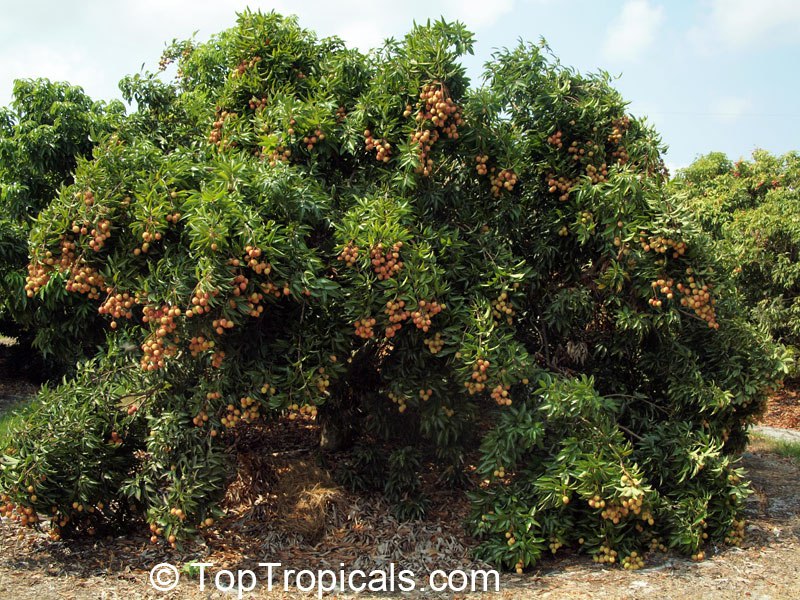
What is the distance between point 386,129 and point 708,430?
3330 millimetres

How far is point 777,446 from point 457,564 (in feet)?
16.5

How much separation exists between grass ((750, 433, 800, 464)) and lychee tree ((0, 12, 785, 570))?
269cm

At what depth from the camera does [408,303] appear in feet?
14.5

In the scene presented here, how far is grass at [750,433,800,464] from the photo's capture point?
780 cm

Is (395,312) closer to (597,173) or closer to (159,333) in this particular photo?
(159,333)

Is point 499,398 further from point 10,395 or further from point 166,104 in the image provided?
point 10,395

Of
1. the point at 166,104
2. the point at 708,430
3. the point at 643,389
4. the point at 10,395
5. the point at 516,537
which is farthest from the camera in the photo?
the point at 10,395

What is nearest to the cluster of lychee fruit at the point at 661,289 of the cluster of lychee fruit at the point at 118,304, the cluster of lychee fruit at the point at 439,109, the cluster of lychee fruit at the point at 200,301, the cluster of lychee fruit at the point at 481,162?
the cluster of lychee fruit at the point at 481,162

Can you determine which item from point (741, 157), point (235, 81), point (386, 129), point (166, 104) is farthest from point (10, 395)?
point (741, 157)

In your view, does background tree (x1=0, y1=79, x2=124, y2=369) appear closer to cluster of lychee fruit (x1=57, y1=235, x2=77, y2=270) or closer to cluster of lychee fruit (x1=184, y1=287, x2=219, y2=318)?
cluster of lychee fruit (x1=57, y1=235, x2=77, y2=270)

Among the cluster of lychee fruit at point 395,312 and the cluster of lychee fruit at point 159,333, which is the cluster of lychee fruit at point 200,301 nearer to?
the cluster of lychee fruit at point 159,333

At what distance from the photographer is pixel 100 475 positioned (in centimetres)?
507

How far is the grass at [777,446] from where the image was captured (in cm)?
780

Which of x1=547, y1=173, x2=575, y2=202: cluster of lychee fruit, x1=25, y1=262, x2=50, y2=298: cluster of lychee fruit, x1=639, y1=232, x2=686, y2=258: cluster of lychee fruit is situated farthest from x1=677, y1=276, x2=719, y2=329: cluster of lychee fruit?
x1=25, y1=262, x2=50, y2=298: cluster of lychee fruit
